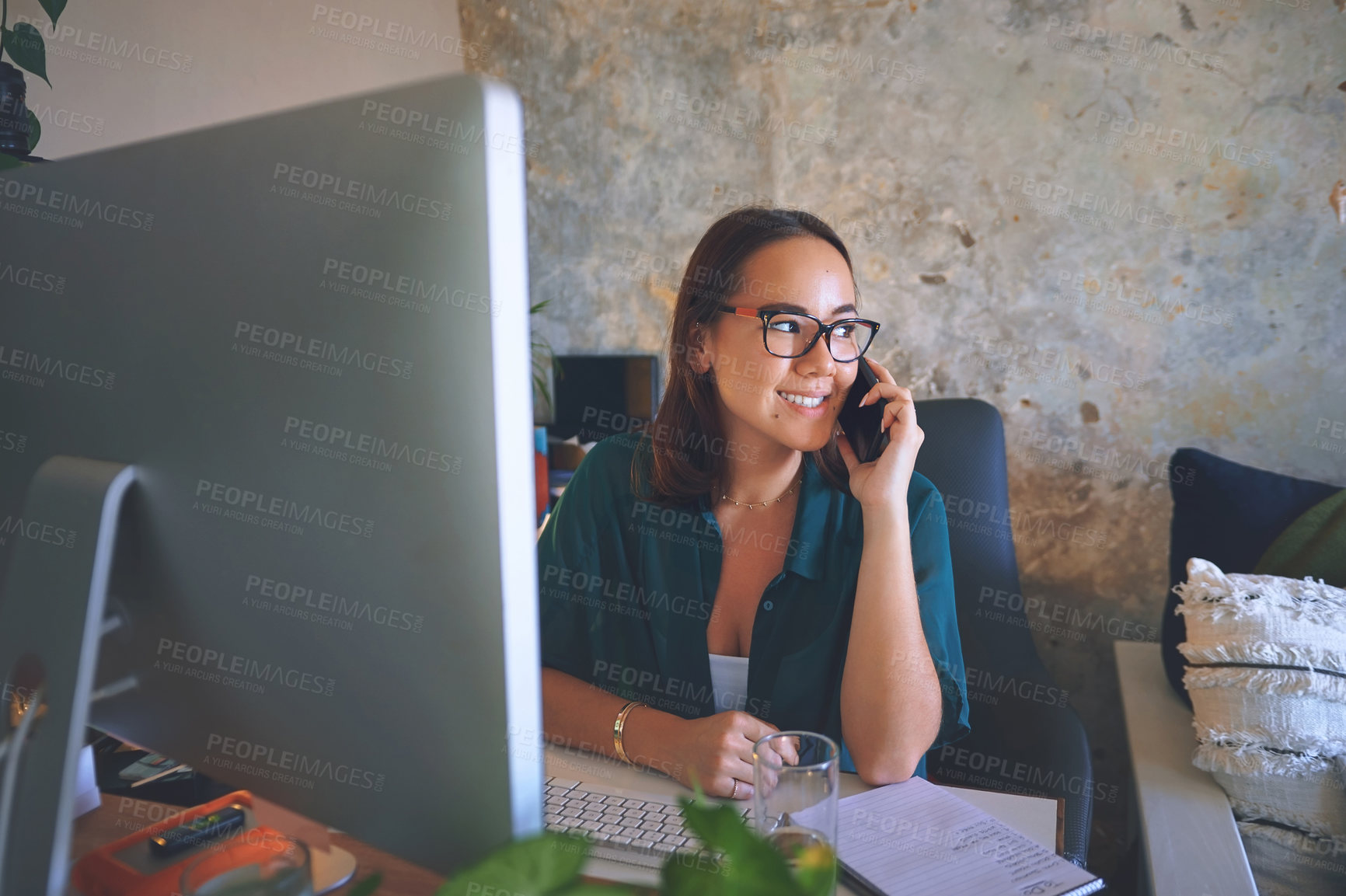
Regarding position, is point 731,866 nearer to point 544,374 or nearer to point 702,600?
point 702,600

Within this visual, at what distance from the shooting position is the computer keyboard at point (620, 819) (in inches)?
30.5

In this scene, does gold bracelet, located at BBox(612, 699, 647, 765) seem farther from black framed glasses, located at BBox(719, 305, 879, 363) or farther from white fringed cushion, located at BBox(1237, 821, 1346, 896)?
white fringed cushion, located at BBox(1237, 821, 1346, 896)

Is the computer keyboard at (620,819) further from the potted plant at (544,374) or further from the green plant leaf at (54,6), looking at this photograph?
the potted plant at (544,374)

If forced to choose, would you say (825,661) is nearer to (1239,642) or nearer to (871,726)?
(871,726)

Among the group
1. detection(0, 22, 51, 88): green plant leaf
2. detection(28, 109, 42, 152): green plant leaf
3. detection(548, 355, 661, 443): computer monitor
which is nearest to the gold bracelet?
detection(28, 109, 42, 152): green plant leaf

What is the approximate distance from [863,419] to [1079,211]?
1.15 meters

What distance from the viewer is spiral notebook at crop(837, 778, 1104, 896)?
70 cm

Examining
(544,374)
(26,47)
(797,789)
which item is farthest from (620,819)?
(544,374)

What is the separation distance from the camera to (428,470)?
385 millimetres

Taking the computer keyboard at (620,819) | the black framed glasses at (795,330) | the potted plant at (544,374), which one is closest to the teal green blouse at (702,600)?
the black framed glasses at (795,330)

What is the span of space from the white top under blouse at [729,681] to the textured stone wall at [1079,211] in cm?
121

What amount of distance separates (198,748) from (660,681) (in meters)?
0.89

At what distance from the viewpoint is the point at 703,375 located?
153 centimetres

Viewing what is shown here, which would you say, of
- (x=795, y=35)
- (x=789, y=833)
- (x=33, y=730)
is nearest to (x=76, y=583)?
(x=33, y=730)
